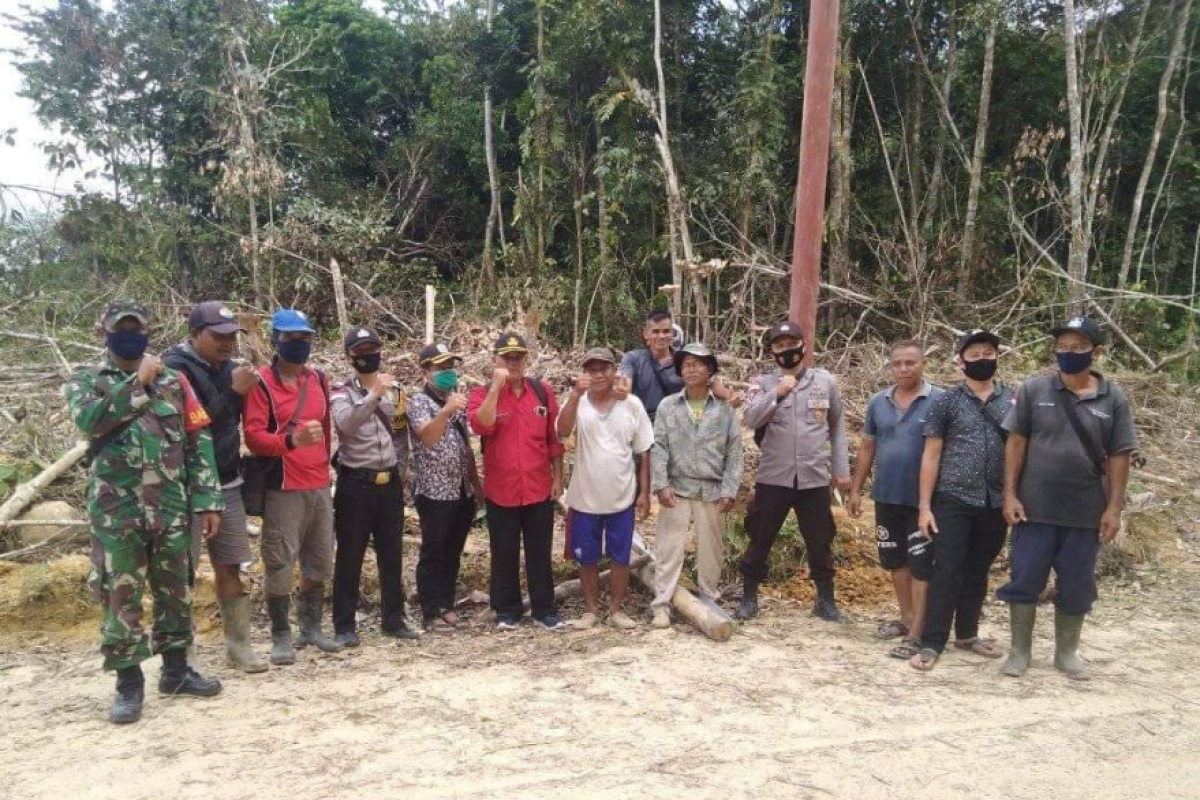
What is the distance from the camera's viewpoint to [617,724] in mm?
3656

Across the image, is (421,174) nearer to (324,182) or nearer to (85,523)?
(324,182)

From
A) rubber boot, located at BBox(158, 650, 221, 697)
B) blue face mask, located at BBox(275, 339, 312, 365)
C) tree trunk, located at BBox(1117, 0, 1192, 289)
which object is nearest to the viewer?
rubber boot, located at BBox(158, 650, 221, 697)

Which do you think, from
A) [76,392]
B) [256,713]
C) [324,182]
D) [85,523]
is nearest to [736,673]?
[256,713]

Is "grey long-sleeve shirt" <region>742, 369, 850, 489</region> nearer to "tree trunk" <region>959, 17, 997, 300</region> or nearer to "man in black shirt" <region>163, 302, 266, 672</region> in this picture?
"man in black shirt" <region>163, 302, 266, 672</region>

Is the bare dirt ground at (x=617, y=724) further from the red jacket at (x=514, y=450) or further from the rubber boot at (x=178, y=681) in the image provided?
the red jacket at (x=514, y=450)

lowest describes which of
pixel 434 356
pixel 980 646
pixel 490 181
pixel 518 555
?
pixel 980 646

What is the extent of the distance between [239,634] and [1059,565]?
4.34 meters

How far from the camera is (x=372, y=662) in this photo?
4.43 meters

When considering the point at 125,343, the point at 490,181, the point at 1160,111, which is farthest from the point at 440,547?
the point at 1160,111

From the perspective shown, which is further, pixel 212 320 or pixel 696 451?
pixel 696 451

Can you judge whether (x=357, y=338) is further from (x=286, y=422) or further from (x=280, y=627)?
(x=280, y=627)

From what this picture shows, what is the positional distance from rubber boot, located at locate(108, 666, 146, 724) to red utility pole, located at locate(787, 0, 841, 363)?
15.7ft

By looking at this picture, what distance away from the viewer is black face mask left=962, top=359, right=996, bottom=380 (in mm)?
4383

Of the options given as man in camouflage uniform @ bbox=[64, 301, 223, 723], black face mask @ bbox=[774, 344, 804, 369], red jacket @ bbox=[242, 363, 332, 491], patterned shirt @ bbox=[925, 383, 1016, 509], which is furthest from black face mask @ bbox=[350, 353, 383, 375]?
patterned shirt @ bbox=[925, 383, 1016, 509]
